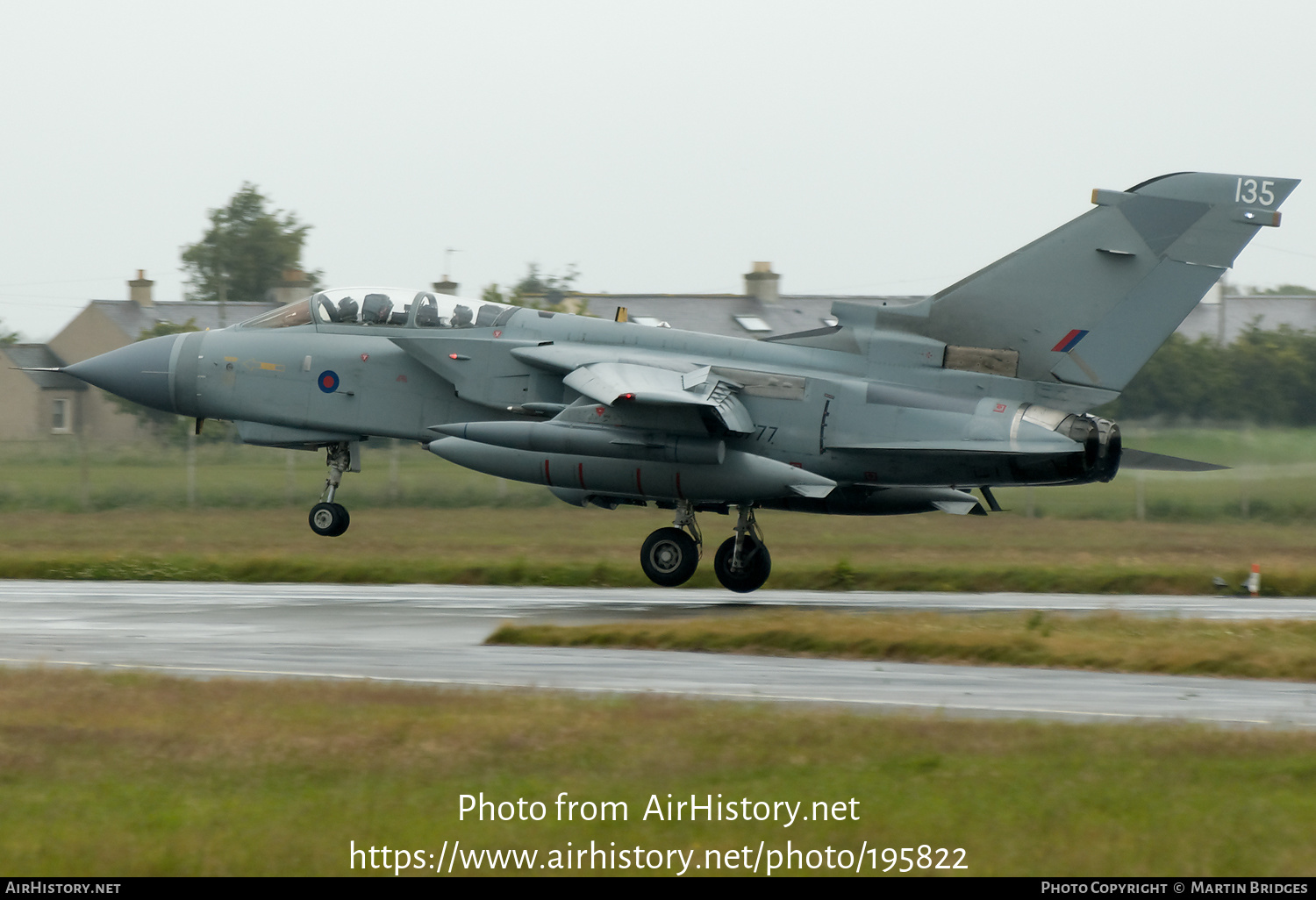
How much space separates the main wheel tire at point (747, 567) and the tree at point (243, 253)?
54792 millimetres

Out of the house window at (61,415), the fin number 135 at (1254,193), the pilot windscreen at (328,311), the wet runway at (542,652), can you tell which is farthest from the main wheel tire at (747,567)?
the house window at (61,415)

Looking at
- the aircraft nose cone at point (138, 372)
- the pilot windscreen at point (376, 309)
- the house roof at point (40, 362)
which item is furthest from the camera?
the house roof at point (40, 362)

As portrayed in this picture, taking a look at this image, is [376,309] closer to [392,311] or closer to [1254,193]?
[392,311]

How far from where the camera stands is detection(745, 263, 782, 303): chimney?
56406 millimetres

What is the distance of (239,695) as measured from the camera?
10406 mm

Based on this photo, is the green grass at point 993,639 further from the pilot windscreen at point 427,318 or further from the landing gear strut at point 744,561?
the pilot windscreen at point 427,318

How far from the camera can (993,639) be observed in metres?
13.8

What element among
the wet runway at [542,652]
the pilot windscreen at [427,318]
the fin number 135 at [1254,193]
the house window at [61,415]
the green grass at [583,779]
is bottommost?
the house window at [61,415]

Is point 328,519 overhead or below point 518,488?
overhead

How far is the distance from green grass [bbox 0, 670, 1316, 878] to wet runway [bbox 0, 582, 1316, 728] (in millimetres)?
1190

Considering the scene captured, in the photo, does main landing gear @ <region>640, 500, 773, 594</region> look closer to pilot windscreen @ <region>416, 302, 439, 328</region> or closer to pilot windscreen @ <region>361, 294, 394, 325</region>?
pilot windscreen @ <region>416, 302, 439, 328</region>

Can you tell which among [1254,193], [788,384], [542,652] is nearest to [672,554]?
[788,384]

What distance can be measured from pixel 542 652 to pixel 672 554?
591 centimetres

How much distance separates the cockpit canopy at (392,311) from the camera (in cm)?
2020
